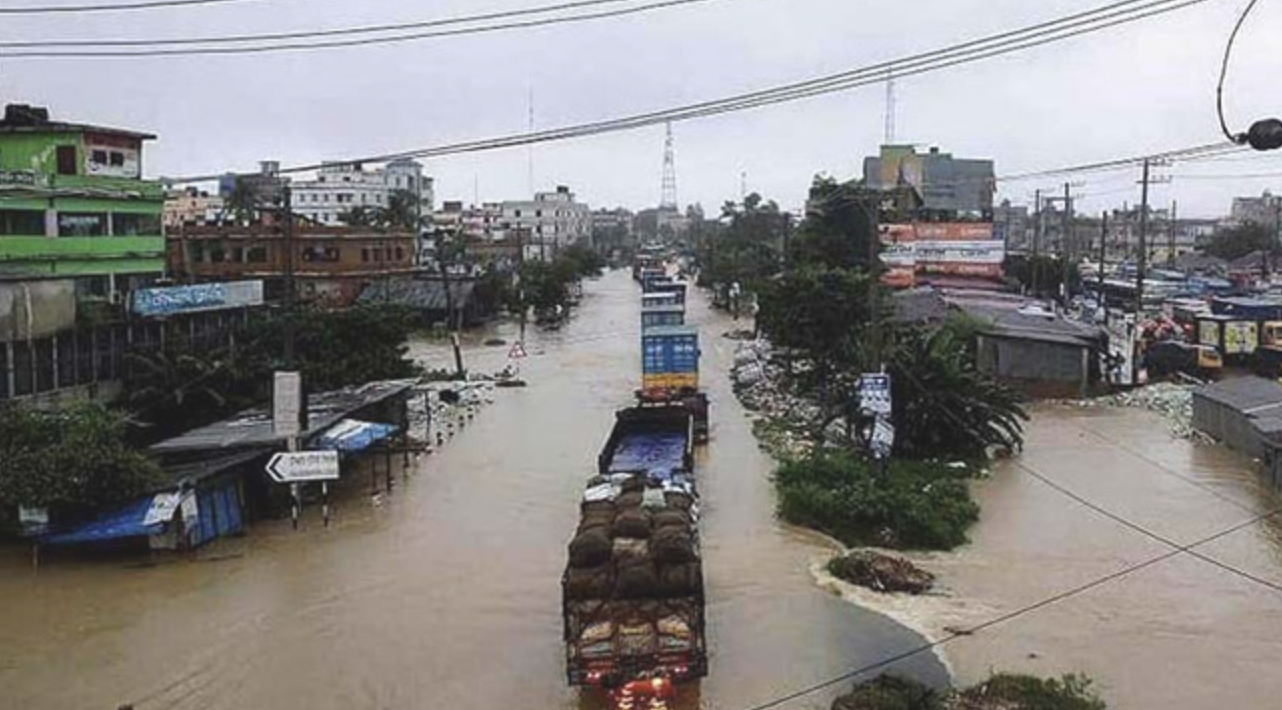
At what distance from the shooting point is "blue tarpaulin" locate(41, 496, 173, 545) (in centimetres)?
1817

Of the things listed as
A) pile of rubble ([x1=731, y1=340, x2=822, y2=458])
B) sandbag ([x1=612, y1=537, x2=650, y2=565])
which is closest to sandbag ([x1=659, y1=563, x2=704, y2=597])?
sandbag ([x1=612, y1=537, x2=650, y2=565])

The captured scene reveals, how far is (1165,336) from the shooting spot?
42.3 metres

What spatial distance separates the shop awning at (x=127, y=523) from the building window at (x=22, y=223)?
15805 millimetres

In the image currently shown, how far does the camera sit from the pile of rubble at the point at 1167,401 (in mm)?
31253

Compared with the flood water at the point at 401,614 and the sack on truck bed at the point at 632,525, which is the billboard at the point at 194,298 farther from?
the sack on truck bed at the point at 632,525

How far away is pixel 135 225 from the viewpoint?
3647 cm

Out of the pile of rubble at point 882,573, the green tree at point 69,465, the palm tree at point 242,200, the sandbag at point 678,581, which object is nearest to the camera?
the sandbag at point 678,581

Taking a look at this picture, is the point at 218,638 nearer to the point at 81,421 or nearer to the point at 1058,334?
the point at 81,421

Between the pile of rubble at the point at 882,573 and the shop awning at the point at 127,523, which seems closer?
the pile of rubble at the point at 882,573

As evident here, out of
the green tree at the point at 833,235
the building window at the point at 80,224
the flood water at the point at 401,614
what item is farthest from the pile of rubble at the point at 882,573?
the green tree at the point at 833,235

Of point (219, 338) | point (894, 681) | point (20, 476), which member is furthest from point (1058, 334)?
point (20, 476)

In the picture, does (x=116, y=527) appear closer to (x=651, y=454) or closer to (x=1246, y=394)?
(x=651, y=454)

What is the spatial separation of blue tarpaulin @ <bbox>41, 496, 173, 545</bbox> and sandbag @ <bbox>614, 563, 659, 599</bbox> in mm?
9234

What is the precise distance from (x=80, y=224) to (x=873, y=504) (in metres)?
24.3
